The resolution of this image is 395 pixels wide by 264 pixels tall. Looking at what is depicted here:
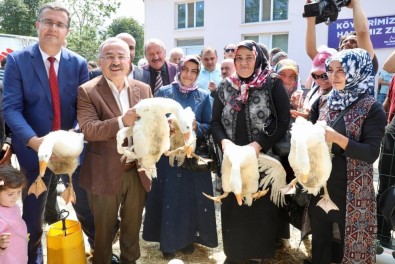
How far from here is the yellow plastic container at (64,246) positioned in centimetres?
302

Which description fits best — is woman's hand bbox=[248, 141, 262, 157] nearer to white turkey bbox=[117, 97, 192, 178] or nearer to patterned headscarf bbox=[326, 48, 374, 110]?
white turkey bbox=[117, 97, 192, 178]

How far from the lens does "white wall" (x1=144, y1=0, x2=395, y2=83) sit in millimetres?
13344

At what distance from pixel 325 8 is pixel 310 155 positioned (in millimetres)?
1769

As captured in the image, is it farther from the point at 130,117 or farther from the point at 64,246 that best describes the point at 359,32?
the point at 64,246

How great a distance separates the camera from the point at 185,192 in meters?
3.68

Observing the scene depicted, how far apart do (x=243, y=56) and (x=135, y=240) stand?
76.0 inches

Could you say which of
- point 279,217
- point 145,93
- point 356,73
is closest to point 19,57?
point 145,93

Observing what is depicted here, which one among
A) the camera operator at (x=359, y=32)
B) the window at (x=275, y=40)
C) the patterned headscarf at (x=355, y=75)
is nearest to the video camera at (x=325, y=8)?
the camera operator at (x=359, y=32)

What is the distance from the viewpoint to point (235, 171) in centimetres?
254

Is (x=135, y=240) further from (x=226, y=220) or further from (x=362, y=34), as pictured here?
(x=362, y=34)

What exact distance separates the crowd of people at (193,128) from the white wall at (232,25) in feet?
37.9

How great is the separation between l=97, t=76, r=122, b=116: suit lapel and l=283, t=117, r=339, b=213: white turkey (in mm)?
1407

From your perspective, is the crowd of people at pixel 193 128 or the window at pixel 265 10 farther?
the window at pixel 265 10

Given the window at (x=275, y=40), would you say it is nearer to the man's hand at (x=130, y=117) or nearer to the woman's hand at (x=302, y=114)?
the woman's hand at (x=302, y=114)
